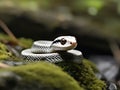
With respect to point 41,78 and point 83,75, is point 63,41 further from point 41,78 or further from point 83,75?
point 41,78

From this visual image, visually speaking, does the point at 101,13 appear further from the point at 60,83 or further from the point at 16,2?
the point at 60,83

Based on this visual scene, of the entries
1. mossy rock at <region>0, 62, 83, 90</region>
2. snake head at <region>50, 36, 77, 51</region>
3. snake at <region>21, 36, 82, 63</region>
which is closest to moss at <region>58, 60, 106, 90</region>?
snake at <region>21, 36, 82, 63</region>

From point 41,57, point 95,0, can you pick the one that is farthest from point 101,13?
point 41,57

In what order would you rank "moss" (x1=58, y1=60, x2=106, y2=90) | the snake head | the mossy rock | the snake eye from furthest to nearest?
1. the snake eye
2. the snake head
3. "moss" (x1=58, y1=60, x2=106, y2=90)
4. the mossy rock

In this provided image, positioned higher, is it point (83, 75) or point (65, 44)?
point (65, 44)

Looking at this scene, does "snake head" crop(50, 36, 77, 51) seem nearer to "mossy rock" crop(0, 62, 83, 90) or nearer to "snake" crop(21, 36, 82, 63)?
"snake" crop(21, 36, 82, 63)

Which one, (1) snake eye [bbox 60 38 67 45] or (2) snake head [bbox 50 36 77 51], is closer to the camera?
(2) snake head [bbox 50 36 77 51]

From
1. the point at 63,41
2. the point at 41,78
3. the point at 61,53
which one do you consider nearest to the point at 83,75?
the point at 61,53

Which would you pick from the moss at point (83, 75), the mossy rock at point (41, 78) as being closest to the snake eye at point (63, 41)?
the moss at point (83, 75)
